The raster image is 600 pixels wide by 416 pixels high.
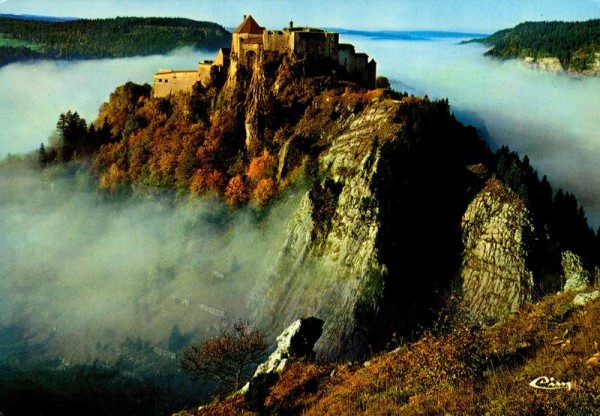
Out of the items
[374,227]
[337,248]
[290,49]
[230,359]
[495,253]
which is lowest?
[230,359]

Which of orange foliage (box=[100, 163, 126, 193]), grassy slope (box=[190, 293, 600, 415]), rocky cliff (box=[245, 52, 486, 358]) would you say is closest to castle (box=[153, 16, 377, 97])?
rocky cliff (box=[245, 52, 486, 358])

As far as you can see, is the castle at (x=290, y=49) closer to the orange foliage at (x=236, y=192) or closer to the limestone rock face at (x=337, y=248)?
the limestone rock face at (x=337, y=248)

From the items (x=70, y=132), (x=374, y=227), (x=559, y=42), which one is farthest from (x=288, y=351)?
(x=559, y=42)

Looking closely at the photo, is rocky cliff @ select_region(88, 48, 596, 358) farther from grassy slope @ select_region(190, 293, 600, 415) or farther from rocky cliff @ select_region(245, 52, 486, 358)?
grassy slope @ select_region(190, 293, 600, 415)

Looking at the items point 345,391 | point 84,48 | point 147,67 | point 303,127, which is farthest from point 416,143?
point 84,48

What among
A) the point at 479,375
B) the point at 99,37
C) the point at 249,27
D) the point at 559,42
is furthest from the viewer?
the point at 99,37

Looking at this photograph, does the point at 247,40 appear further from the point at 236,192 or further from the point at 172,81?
the point at 236,192
